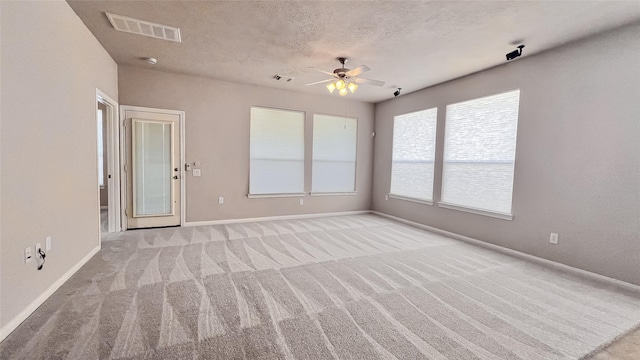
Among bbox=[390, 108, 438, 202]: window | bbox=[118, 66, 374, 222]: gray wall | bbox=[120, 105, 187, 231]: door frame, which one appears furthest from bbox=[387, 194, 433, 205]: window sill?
bbox=[120, 105, 187, 231]: door frame

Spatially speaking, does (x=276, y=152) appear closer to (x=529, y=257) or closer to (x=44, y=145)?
(x=44, y=145)

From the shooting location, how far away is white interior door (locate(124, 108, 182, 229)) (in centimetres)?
460

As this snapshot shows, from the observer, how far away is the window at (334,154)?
6160 mm

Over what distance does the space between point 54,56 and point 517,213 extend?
18.4 feet

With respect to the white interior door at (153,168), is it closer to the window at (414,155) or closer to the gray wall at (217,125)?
the gray wall at (217,125)

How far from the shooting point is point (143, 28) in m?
3.12

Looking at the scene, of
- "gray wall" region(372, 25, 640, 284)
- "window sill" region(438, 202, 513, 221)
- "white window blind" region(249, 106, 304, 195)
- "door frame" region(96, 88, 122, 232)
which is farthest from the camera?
"white window blind" region(249, 106, 304, 195)

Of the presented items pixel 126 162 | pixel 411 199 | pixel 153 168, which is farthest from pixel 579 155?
pixel 126 162

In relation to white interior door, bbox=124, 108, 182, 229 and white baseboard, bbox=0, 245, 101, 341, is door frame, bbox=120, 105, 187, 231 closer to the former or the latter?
white interior door, bbox=124, 108, 182, 229

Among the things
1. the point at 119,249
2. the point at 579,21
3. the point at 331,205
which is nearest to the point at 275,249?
the point at 119,249

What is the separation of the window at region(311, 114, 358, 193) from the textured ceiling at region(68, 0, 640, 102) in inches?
76.0

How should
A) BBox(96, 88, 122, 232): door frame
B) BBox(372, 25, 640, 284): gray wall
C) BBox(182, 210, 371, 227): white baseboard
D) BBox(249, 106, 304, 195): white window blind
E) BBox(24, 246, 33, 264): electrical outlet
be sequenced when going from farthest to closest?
BBox(249, 106, 304, 195): white window blind
BBox(182, 210, 371, 227): white baseboard
BBox(96, 88, 122, 232): door frame
BBox(372, 25, 640, 284): gray wall
BBox(24, 246, 33, 264): electrical outlet

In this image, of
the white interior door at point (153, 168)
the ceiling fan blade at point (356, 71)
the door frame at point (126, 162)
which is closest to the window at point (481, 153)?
the ceiling fan blade at point (356, 71)

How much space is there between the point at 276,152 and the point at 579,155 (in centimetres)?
471
